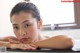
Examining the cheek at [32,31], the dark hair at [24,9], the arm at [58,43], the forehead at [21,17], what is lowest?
the arm at [58,43]

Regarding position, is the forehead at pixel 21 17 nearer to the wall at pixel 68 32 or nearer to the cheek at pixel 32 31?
the cheek at pixel 32 31

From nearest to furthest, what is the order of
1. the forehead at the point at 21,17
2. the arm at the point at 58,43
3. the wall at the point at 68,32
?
1. the arm at the point at 58,43
2. the forehead at the point at 21,17
3. the wall at the point at 68,32

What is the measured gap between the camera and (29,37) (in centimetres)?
80

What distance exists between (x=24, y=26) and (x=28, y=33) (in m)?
0.05

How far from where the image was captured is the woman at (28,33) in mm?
655

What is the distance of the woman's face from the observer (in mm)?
737

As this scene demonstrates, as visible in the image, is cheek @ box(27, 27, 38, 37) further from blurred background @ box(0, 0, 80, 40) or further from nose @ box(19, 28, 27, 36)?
blurred background @ box(0, 0, 80, 40)

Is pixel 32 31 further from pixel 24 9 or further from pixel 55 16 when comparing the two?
pixel 55 16

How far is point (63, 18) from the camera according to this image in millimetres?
2025

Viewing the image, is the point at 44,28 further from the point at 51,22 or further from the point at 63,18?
the point at 63,18

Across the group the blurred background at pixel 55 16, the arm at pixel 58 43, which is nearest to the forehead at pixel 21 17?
the arm at pixel 58 43

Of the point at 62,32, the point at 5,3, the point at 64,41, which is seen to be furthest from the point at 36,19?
the point at 5,3

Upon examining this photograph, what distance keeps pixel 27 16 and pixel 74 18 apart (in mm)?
1309

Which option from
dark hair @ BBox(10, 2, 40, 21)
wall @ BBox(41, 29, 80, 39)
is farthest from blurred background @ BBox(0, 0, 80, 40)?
dark hair @ BBox(10, 2, 40, 21)
